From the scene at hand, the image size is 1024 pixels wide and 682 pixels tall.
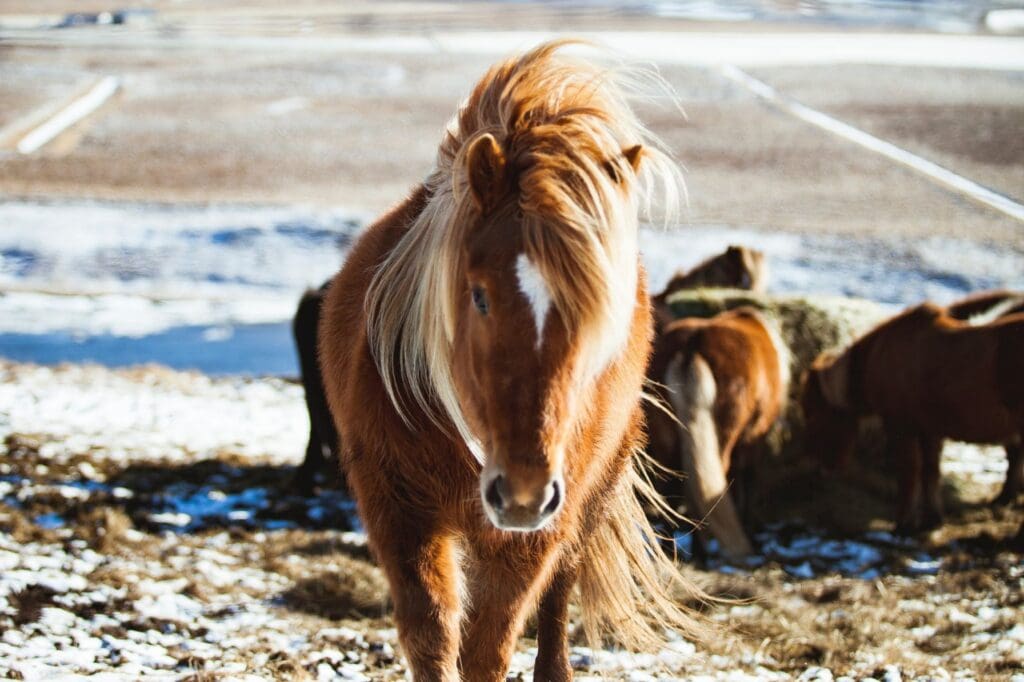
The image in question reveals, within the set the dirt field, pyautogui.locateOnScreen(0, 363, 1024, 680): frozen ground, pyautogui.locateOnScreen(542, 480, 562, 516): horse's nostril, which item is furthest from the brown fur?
pyautogui.locateOnScreen(542, 480, 562, 516): horse's nostril

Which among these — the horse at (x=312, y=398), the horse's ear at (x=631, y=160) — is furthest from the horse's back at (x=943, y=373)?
the horse's ear at (x=631, y=160)

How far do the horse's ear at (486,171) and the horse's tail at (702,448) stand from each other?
3.75 metres

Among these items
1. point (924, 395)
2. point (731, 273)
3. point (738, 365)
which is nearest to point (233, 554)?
point (738, 365)

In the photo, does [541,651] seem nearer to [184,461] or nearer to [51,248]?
[184,461]

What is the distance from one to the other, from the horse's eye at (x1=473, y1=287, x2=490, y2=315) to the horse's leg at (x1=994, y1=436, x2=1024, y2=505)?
523 centimetres

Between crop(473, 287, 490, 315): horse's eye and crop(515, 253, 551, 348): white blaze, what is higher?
crop(515, 253, 551, 348): white blaze

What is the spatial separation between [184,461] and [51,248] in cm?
657

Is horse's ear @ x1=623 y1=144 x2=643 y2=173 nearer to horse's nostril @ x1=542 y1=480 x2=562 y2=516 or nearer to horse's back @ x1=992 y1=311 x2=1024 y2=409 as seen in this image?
horse's nostril @ x1=542 y1=480 x2=562 y2=516

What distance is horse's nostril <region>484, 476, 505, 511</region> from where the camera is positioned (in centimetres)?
233

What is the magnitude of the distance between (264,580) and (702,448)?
2678 millimetres

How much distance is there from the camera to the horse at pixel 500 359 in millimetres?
2350

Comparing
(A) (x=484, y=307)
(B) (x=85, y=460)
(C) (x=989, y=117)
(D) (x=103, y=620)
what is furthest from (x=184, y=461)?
(C) (x=989, y=117)

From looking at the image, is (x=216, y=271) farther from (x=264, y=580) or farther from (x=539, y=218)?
(x=539, y=218)

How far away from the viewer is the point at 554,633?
12.0 ft
